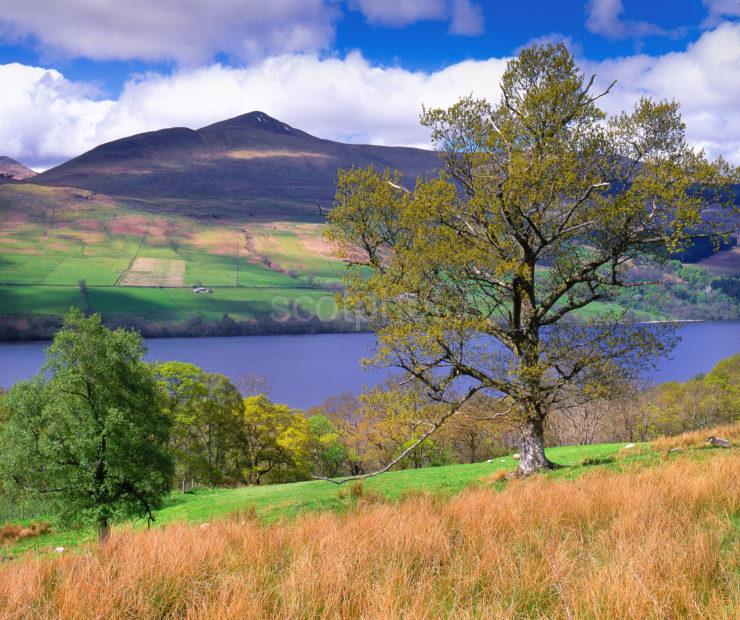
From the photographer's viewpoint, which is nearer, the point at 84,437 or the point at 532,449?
the point at 532,449

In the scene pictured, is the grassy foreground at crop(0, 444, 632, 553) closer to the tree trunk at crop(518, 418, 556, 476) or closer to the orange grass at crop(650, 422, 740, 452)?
the orange grass at crop(650, 422, 740, 452)

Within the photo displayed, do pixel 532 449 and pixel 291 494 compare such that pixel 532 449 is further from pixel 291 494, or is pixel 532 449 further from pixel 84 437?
pixel 84 437

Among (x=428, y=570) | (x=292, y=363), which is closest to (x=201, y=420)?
(x=428, y=570)

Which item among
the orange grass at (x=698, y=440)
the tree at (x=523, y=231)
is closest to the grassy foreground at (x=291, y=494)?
the orange grass at (x=698, y=440)

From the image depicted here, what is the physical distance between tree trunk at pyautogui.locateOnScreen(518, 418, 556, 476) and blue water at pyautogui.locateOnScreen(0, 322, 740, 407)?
284ft

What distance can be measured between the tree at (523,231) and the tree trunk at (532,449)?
1.5 inches

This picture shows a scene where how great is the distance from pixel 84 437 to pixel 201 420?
81.3 ft

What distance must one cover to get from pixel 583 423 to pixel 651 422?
11109mm

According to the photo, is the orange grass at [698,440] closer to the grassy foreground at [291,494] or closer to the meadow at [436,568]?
the grassy foreground at [291,494]

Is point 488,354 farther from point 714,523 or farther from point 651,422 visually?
point 651,422

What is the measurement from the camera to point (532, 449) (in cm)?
1753

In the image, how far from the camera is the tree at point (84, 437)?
23906 mm

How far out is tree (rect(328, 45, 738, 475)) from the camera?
51.1 ft

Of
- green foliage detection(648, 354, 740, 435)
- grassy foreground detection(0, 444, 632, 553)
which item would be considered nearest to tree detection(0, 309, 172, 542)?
grassy foreground detection(0, 444, 632, 553)
